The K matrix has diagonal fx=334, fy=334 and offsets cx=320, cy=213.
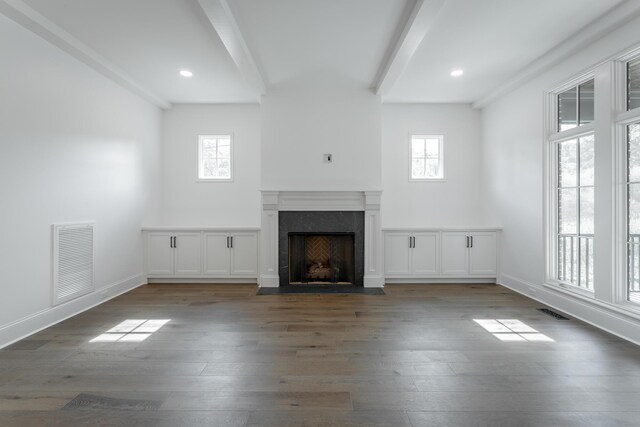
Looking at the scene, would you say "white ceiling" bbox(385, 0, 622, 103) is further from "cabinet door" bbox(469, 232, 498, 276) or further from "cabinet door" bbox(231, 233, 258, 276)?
"cabinet door" bbox(231, 233, 258, 276)

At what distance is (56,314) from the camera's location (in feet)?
11.4

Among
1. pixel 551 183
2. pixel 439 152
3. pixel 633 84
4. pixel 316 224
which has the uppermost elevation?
pixel 633 84

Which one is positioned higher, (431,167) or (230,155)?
(230,155)

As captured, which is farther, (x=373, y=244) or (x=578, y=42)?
(x=373, y=244)

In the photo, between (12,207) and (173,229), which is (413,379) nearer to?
(12,207)

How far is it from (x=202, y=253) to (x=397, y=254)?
120 inches

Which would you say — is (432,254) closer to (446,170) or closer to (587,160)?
(446,170)

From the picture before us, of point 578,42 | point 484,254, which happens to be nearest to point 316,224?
point 484,254

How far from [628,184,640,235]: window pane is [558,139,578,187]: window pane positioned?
75cm

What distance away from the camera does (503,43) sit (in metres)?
3.65

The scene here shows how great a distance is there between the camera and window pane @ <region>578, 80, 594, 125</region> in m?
3.57

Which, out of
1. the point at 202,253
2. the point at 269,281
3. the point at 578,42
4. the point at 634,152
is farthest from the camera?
the point at 202,253

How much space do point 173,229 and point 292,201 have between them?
192 cm

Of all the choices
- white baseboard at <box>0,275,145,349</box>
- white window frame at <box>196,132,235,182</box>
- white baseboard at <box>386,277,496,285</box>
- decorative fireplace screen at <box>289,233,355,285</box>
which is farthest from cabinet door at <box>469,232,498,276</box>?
white baseboard at <box>0,275,145,349</box>
